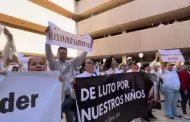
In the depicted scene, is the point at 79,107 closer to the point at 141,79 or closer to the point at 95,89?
the point at 95,89

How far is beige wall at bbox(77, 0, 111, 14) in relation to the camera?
23120mm

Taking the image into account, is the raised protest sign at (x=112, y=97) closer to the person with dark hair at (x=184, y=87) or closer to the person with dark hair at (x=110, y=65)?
the person with dark hair at (x=110, y=65)

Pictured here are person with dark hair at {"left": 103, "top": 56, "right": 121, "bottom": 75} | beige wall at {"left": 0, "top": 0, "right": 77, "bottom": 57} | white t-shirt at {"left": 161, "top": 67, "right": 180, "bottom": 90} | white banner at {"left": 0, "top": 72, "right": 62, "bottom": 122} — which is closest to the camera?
white banner at {"left": 0, "top": 72, "right": 62, "bottom": 122}

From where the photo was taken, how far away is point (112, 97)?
3172mm

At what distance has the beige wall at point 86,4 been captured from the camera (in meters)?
23.1

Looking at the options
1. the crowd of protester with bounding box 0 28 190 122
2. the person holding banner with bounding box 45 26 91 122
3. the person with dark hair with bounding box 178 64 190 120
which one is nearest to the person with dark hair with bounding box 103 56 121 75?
the crowd of protester with bounding box 0 28 190 122

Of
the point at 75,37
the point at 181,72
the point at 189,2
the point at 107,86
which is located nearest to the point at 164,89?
the point at 181,72

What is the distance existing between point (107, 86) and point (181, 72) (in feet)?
11.4

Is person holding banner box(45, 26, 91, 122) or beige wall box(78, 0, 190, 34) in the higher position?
beige wall box(78, 0, 190, 34)

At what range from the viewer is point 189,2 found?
46.9 ft

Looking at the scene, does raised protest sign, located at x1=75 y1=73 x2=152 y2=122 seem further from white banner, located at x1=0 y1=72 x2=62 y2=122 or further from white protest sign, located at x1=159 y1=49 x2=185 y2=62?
white protest sign, located at x1=159 y1=49 x2=185 y2=62

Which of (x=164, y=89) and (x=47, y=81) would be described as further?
(x=164, y=89)

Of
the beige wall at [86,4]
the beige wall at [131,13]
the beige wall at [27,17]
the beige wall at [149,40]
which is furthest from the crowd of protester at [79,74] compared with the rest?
the beige wall at [86,4]

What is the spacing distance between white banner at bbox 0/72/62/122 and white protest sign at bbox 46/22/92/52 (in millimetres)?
743
